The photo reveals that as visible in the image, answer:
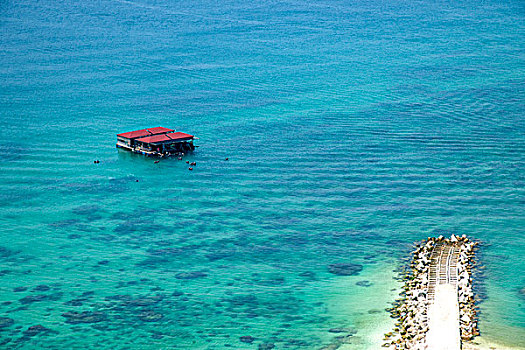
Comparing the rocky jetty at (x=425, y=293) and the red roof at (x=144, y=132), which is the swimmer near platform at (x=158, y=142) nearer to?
the red roof at (x=144, y=132)

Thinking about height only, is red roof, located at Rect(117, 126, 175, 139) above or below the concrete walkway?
above

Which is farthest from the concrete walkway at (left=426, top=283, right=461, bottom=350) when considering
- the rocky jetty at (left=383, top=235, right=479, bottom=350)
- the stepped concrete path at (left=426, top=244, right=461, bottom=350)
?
the rocky jetty at (left=383, top=235, right=479, bottom=350)

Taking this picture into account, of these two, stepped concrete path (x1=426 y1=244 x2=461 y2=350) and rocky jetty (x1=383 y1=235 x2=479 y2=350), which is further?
rocky jetty (x1=383 y1=235 x2=479 y2=350)

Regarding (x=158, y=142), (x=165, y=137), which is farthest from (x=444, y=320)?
(x=165, y=137)

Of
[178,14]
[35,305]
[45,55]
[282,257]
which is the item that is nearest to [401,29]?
[178,14]

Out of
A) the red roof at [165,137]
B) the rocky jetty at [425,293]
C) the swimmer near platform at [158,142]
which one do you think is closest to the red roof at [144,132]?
the swimmer near platform at [158,142]

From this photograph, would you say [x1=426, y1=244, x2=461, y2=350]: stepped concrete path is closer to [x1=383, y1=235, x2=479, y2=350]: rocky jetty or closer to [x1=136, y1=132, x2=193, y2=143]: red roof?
[x1=383, y1=235, x2=479, y2=350]: rocky jetty

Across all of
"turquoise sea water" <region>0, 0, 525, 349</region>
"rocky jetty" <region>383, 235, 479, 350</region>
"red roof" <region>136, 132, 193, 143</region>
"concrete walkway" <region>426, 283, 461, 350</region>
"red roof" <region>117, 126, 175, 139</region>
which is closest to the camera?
"concrete walkway" <region>426, 283, 461, 350</region>

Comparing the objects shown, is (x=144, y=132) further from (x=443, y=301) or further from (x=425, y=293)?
(x=443, y=301)

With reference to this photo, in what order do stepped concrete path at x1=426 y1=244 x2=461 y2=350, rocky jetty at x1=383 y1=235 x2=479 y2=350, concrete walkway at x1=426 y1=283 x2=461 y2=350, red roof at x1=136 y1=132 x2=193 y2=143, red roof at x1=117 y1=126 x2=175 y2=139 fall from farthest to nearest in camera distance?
red roof at x1=117 y1=126 x2=175 y2=139 → red roof at x1=136 y1=132 x2=193 y2=143 → rocky jetty at x1=383 y1=235 x2=479 y2=350 → stepped concrete path at x1=426 y1=244 x2=461 y2=350 → concrete walkway at x1=426 y1=283 x2=461 y2=350
